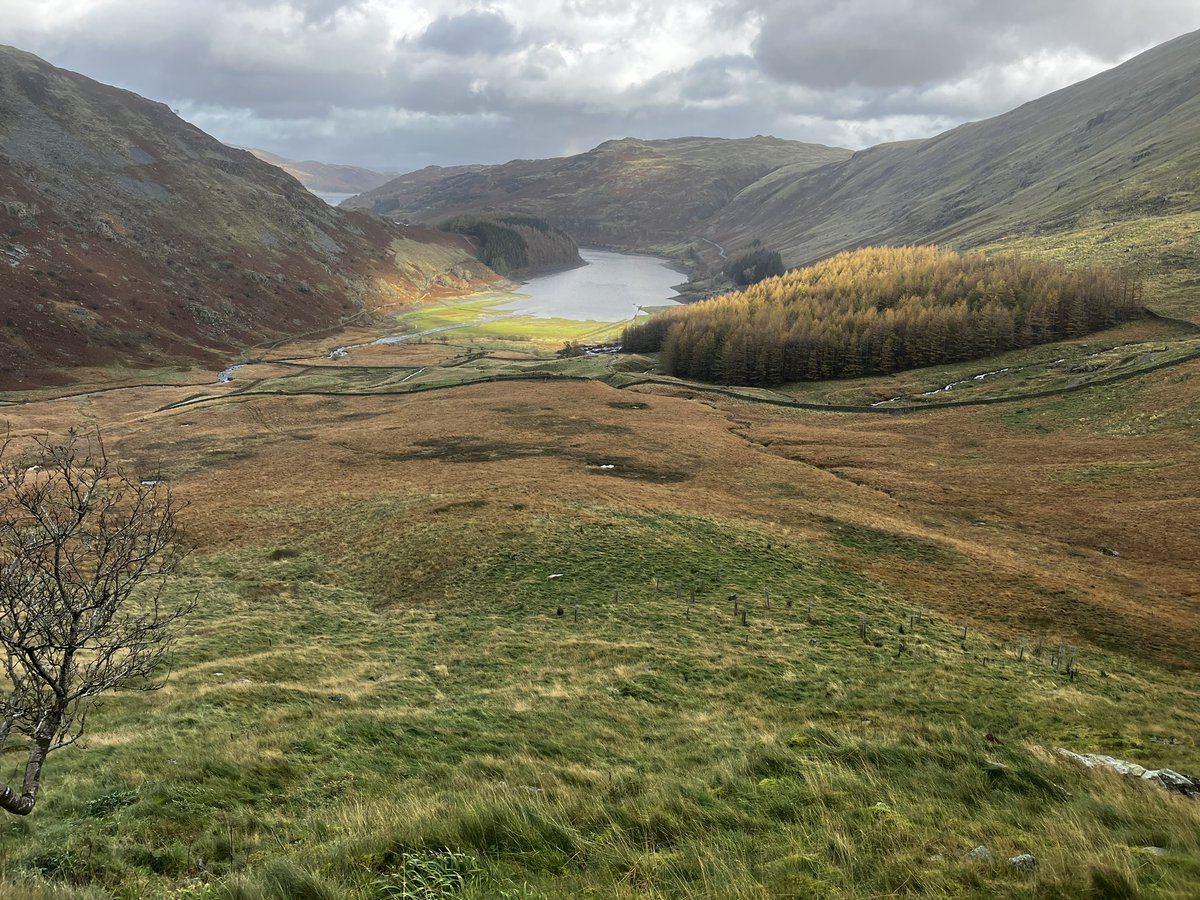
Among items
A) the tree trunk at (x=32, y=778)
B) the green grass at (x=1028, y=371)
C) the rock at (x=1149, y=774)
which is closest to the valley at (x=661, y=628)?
the rock at (x=1149, y=774)

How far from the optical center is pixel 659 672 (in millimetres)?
20016

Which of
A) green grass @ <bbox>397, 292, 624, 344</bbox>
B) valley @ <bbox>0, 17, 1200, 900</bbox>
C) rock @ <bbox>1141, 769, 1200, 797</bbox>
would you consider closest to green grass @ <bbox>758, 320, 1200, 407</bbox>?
valley @ <bbox>0, 17, 1200, 900</bbox>

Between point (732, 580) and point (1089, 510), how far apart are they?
2735 centimetres

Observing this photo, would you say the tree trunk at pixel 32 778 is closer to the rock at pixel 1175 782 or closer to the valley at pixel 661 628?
the valley at pixel 661 628

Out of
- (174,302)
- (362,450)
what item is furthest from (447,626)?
(174,302)

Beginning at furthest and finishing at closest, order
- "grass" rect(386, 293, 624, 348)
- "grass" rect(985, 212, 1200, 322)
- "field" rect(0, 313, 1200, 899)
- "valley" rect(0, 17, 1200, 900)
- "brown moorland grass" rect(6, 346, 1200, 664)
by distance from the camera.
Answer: "grass" rect(386, 293, 624, 348) → "grass" rect(985, 212, 1200, 322) → "brown moorland grass" rect(6, 346, 1200, 664) → "valley" rect(0, 17, 1200, 900) → "field" rect(0, 313, 1200, 899)

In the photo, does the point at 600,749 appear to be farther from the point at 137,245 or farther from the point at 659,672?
the point at 137,245

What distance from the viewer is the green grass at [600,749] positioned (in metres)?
7.42

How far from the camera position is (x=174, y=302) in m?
126

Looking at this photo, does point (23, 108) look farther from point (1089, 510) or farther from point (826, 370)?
point (1089, 510)

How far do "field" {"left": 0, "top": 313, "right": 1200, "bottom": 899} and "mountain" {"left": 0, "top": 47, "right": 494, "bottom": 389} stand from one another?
220ft

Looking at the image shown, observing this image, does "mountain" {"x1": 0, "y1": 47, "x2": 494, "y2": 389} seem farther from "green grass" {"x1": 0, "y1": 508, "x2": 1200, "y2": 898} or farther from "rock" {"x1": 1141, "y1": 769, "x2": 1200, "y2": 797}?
"rock" {"x1": 1141, "y1": 769, "x2": 1200, "y2": 797}

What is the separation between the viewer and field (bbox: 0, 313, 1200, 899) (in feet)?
25.8

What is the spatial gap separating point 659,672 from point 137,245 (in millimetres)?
164755
